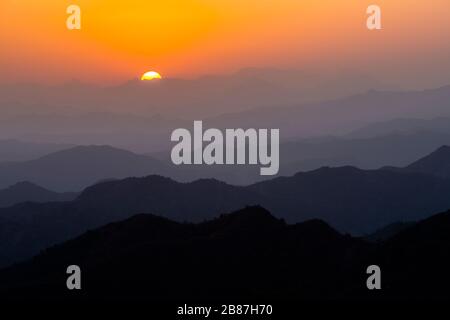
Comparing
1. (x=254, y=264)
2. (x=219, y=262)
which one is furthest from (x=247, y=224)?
(x=219, y=262)

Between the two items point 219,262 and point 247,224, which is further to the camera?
point 247,224

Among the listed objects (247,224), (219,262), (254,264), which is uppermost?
(247,224)

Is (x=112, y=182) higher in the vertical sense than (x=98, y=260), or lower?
higher

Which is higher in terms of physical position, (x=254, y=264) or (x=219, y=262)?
(x=219, y=262)

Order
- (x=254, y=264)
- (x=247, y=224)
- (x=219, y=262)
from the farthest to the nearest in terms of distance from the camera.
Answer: (x=247, y=224) < (x=254, y=264) < (x=219, y=262)

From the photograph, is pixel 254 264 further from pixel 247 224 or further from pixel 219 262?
pixel 247 224

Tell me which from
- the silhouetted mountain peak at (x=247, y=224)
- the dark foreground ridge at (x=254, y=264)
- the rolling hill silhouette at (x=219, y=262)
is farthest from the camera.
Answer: the silhouetted mountain peak at (x=247, y=224)
